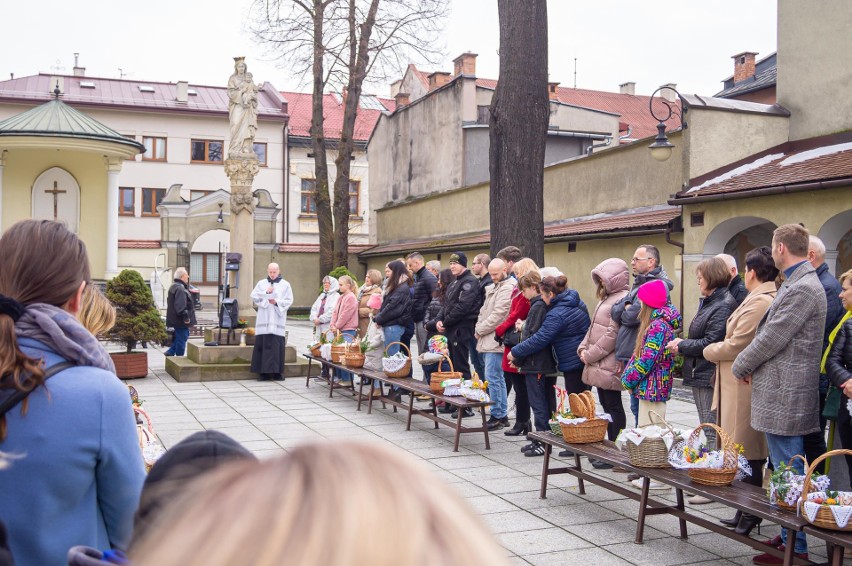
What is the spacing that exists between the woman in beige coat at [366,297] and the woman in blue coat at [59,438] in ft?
39.4

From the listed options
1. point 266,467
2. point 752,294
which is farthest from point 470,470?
point 266,467

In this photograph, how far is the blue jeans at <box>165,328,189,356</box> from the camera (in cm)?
1808

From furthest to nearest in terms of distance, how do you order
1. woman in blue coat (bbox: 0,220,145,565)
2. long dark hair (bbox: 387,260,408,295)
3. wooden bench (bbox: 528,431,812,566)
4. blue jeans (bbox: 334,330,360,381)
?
1. blue jeans (bbox: 334,330,360,381)
2. long dark hair (bbox: 387,260,408,295)
3. wooden bench (bbox: 528,431,812,566)
4. woman in blue coat (bbox: 0,220,145,565)

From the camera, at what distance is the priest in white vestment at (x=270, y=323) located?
15.3 metres

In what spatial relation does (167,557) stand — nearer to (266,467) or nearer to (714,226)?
(266,467)

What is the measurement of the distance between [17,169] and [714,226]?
20.7 metres

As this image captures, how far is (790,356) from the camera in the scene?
5891mm

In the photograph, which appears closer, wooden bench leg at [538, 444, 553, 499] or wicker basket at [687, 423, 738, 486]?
wicker basket at [687, 423, 738, 486]

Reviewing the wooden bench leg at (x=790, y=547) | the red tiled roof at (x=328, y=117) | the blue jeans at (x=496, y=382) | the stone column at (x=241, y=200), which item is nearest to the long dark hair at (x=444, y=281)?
the blue jeans at (x=496, y=382)

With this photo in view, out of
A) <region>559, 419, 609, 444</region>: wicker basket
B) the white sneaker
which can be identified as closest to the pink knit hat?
<region>559, 419, 609, 444</region>: wicker basket

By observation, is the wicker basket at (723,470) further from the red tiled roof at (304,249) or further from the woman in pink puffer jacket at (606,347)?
the red tiled roof at (304,249)

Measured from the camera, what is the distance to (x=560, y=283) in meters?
9.05

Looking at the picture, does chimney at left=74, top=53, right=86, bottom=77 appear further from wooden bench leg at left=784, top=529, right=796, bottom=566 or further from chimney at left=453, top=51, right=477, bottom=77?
wooden bench leg at left=784, top=529, right=796, bottom=566

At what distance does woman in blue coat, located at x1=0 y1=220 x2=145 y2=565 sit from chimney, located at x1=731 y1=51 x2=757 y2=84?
134ft
